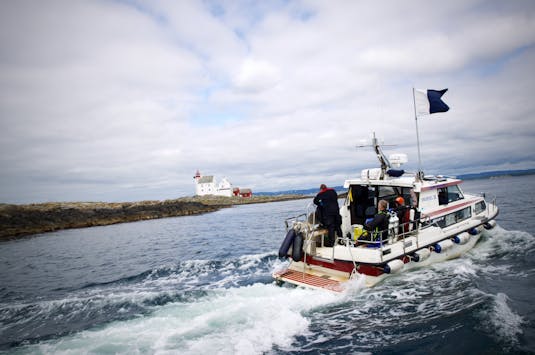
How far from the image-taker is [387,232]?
10328 millimetres

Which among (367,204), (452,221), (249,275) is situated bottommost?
(249,275)

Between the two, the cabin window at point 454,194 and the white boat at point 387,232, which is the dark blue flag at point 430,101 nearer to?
the white boat at point 387,232

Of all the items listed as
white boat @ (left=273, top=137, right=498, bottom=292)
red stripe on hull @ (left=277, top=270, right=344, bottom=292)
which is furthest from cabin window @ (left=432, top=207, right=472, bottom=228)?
red stripe on hull @ (left=277, top=270, right=344, bottom=292)

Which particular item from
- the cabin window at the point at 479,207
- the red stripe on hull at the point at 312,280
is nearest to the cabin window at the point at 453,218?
the cabin window at the point at 479,207

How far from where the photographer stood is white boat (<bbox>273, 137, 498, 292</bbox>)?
9.34 metres

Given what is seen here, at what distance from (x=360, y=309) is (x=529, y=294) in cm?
456

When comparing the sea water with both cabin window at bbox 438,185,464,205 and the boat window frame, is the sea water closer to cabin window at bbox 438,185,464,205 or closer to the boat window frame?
the boat window frame

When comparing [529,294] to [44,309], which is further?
[44,309]

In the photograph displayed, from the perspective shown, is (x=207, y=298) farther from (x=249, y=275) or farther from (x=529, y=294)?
(x=529, y=294)

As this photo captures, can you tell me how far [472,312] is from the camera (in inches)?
293

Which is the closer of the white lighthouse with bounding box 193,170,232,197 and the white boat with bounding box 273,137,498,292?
the white boat with bounding box 273,137,498,292

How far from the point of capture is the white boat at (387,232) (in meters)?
9.34

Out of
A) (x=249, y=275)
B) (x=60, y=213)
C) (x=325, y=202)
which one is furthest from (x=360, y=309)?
(x=60, y=213)

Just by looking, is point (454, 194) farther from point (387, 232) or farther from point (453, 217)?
point (387, 232)
